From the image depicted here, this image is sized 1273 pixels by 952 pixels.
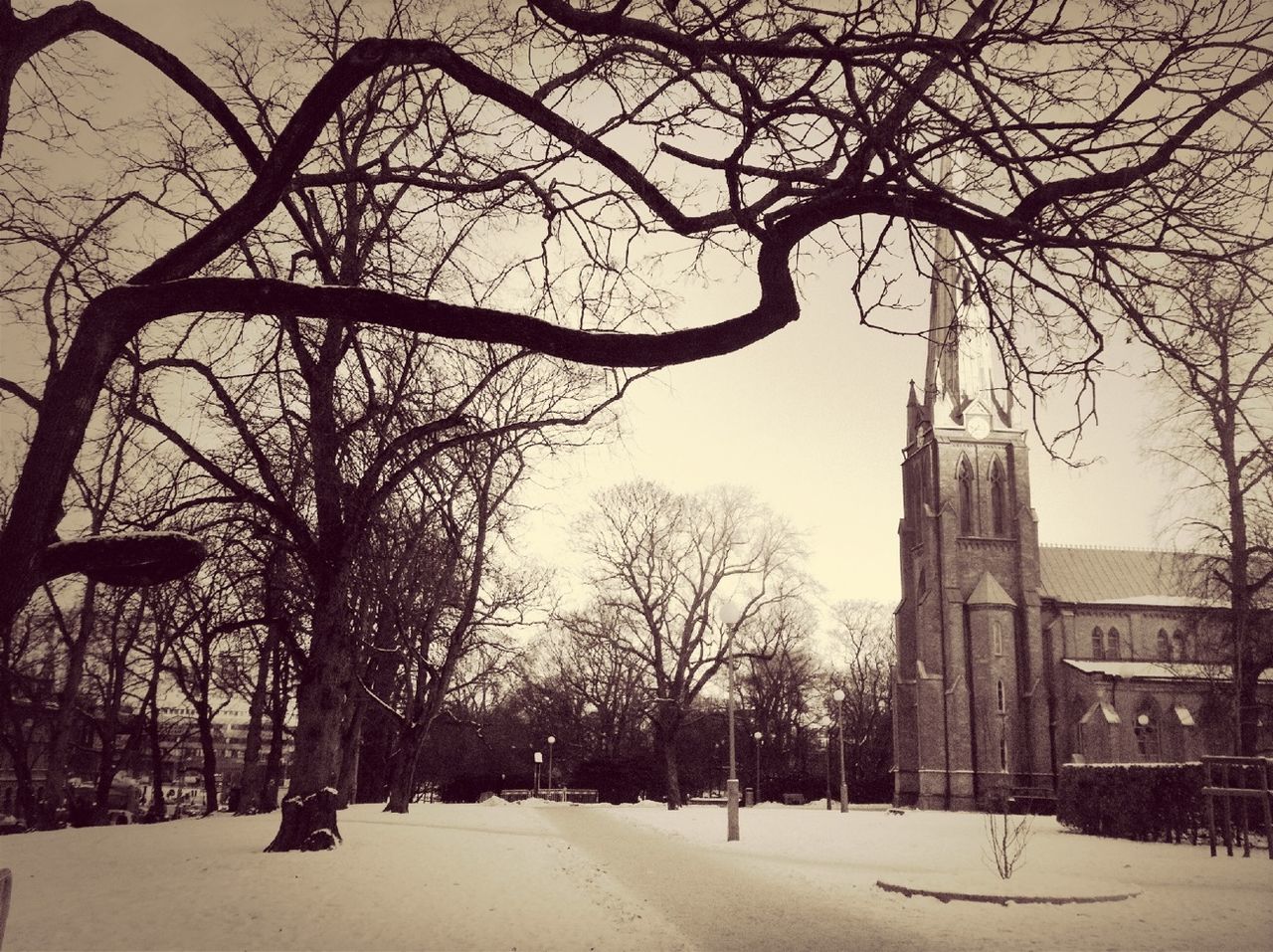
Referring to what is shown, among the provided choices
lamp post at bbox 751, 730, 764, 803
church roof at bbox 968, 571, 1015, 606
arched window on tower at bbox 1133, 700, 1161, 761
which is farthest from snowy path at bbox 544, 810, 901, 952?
arched window on tower at bbox 1133, 700, 1161, 761

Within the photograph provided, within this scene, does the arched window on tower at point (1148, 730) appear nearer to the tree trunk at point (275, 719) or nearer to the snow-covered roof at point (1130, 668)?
the snow-covered roof at point (1130, 668)

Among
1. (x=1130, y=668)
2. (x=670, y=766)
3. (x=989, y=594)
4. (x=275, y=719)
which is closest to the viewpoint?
(x=275, y=719)

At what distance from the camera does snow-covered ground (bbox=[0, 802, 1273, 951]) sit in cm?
806

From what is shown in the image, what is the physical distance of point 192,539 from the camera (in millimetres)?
5504

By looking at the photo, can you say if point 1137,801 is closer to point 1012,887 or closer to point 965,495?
point 1012,887

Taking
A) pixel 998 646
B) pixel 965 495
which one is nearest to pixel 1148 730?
pixel 998 646

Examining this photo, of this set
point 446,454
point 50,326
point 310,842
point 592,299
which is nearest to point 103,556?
point 592,299

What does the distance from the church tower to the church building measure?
76 millimetres

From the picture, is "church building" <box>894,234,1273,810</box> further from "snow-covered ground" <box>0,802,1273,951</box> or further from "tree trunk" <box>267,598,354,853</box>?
"tree trunk" <box>267,598,354,853</box>

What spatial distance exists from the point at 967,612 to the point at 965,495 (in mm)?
6977

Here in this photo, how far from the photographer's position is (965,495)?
185 feet

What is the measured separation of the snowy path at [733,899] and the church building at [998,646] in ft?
120

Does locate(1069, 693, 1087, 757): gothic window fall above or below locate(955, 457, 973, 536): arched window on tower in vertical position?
below

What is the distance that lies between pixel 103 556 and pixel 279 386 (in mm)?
7958
